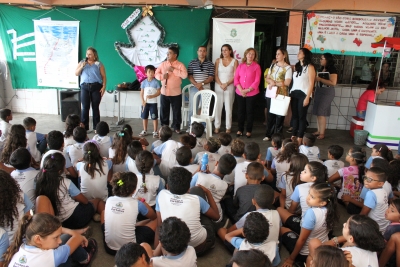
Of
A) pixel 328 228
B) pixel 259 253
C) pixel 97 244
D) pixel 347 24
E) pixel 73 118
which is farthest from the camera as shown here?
pixel 347 24

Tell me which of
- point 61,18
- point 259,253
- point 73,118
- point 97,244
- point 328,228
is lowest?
point 97,244

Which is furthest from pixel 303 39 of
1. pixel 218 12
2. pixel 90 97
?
pixel 90 97

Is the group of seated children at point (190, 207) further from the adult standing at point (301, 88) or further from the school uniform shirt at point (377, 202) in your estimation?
the adult standing at point (301, 88)

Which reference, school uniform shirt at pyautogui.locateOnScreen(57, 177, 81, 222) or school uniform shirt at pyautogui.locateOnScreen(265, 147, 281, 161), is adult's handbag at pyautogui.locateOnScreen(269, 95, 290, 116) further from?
school uniform shirt at pyautogui.locateOnScreen(57, 177, 81, 222)

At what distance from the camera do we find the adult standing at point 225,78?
5.52 m

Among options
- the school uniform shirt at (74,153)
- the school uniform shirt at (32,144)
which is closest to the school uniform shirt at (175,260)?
the school uniform shirt at (74,153)

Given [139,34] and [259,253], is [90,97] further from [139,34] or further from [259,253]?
[259,253]

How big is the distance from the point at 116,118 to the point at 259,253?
5584 millimetres

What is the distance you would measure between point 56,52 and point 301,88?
4683 millimetres

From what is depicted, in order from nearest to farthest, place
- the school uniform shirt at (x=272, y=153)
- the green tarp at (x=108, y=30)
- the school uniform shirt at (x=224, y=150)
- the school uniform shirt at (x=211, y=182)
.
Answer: the school uniform shirt at (x=211, y=182), the school uniform shirt at (x=224, y=150), the school uniform shirt at (x=272, y=153), the green tarp at (x=108, y=30)

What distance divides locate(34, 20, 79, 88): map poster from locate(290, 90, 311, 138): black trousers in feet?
13.7

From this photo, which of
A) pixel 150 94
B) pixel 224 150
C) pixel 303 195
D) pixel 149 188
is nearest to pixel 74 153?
pixel 149 188

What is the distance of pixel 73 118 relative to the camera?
13.1 feet

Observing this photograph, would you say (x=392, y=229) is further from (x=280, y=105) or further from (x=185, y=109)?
(x=185, y=109)
